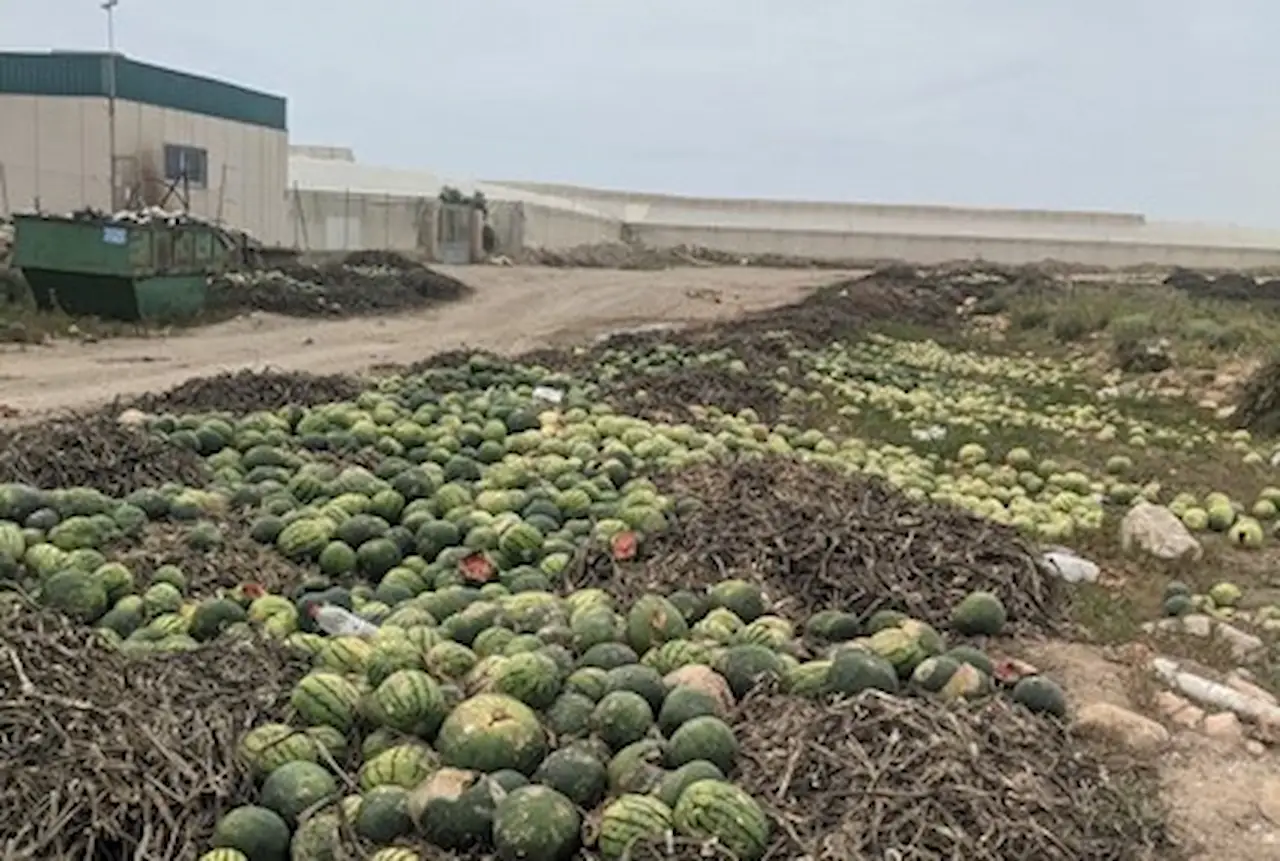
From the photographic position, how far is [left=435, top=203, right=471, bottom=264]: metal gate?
52.7 meters

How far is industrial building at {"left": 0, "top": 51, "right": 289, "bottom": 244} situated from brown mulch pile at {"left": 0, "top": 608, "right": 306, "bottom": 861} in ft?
101

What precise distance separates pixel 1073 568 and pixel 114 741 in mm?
6086

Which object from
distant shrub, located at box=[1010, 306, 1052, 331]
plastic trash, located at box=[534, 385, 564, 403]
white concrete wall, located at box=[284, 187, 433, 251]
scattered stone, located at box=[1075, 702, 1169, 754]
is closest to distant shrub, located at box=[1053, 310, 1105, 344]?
distant shrub, located at box=[1010, 306, 1052, 331]

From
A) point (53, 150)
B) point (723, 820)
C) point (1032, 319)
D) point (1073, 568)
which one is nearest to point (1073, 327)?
point (1032, 319)

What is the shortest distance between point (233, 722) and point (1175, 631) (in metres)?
5.27

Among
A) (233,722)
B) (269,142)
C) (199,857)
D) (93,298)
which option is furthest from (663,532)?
(269,142)

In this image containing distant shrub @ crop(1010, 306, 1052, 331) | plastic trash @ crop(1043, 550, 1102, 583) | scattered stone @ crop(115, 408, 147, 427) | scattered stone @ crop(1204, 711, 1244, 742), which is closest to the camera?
scattered stone @ crop(1204, 711, 1244, 742)

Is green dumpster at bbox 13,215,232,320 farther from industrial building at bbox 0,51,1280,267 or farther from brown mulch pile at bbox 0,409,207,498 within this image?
brown mulch pile at bbox 0,409,207,498

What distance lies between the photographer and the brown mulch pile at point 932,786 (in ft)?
13.0

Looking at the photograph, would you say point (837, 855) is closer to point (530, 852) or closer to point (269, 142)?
point (530, 852)

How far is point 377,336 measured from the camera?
25.3 m

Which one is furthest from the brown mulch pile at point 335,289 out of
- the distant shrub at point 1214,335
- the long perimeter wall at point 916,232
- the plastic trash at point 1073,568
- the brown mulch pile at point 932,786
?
the long perimeter wall at point 916,232

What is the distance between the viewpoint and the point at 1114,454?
551 inches

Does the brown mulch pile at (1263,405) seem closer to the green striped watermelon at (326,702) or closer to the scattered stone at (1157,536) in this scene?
the scattered stone at (1157,536)
